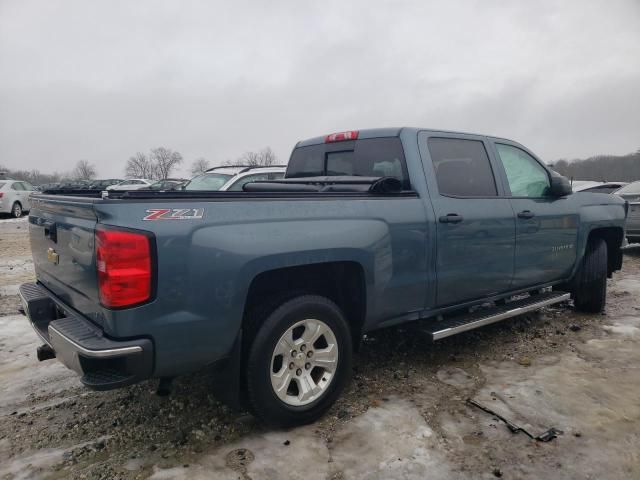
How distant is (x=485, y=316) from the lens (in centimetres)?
391

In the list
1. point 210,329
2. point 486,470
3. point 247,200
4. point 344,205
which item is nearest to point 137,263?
point 210,329

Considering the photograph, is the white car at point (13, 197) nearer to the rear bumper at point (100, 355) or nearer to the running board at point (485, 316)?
the rear bumper at point (100, 355)

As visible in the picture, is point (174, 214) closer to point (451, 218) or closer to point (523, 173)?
point (451, 218)

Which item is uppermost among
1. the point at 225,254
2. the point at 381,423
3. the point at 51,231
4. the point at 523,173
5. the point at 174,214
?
the point at 523,173

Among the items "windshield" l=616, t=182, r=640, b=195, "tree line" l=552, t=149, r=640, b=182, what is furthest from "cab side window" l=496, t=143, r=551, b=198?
"tree line" l=552, t=149, r=640, b=182

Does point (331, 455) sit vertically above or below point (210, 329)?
below

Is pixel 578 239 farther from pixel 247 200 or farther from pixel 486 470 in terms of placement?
pixel 247 200

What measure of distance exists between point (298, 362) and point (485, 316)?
1781 millimetres

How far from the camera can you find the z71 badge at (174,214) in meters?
2.36

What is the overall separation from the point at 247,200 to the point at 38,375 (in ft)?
8.12

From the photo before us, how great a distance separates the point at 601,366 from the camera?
397cm

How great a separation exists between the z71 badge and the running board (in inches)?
75.9

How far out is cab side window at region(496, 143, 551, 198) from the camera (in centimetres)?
439

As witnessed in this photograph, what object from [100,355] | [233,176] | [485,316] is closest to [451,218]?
[485,316]
